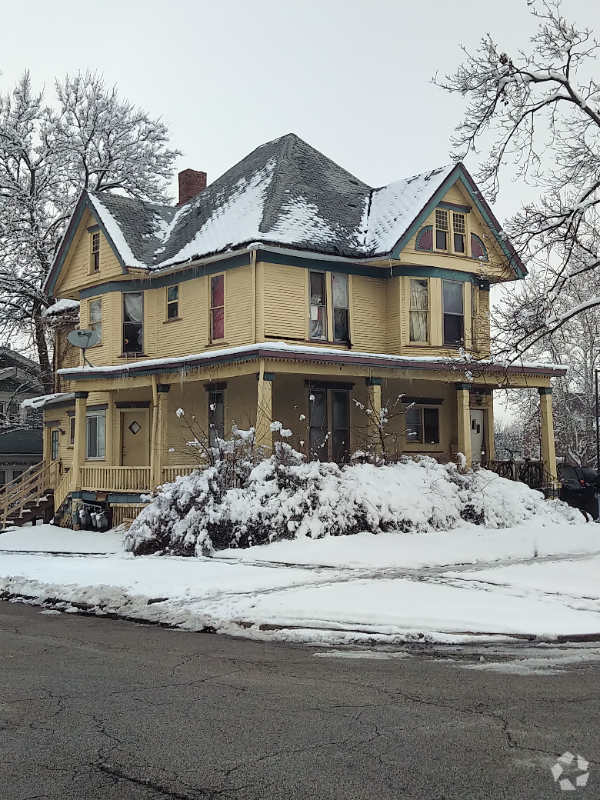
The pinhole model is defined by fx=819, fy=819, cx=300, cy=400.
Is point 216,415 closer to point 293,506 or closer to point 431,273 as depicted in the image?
point 431,273

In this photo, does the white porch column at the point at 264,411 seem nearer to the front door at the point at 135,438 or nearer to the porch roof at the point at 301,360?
the porch roof at the point at 301,360

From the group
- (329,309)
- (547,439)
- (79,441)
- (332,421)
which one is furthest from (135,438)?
(547,439)

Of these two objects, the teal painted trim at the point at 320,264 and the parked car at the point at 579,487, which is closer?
the teal painted trim at the point at 320,264

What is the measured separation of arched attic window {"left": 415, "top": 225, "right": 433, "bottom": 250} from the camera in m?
23.6

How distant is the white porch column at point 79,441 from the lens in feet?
76.8

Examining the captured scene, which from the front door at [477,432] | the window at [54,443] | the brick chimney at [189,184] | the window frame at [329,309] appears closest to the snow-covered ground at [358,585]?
the front door at [477,432]

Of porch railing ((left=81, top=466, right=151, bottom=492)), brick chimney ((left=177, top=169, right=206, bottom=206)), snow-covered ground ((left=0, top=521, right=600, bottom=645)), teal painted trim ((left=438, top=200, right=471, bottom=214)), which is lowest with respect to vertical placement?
snow-covered ground ((left=0, top=521, right=600, bottom=645))

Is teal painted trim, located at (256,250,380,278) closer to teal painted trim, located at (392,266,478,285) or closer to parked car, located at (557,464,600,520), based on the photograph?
teal painted trim, located at (392,266,478,285)

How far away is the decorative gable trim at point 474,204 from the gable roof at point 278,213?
3 cm

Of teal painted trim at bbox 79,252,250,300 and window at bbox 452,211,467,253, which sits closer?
teal painted trim at bbox 79,252,250,300

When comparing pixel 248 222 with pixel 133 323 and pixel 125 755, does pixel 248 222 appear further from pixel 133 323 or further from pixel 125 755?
pixel 125 755

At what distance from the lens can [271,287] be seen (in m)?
22.0

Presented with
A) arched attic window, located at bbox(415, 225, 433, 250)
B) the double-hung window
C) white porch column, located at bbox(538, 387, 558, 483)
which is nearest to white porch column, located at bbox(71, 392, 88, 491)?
the double-hung window

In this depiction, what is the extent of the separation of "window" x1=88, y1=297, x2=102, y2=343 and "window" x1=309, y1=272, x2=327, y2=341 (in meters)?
7.26
